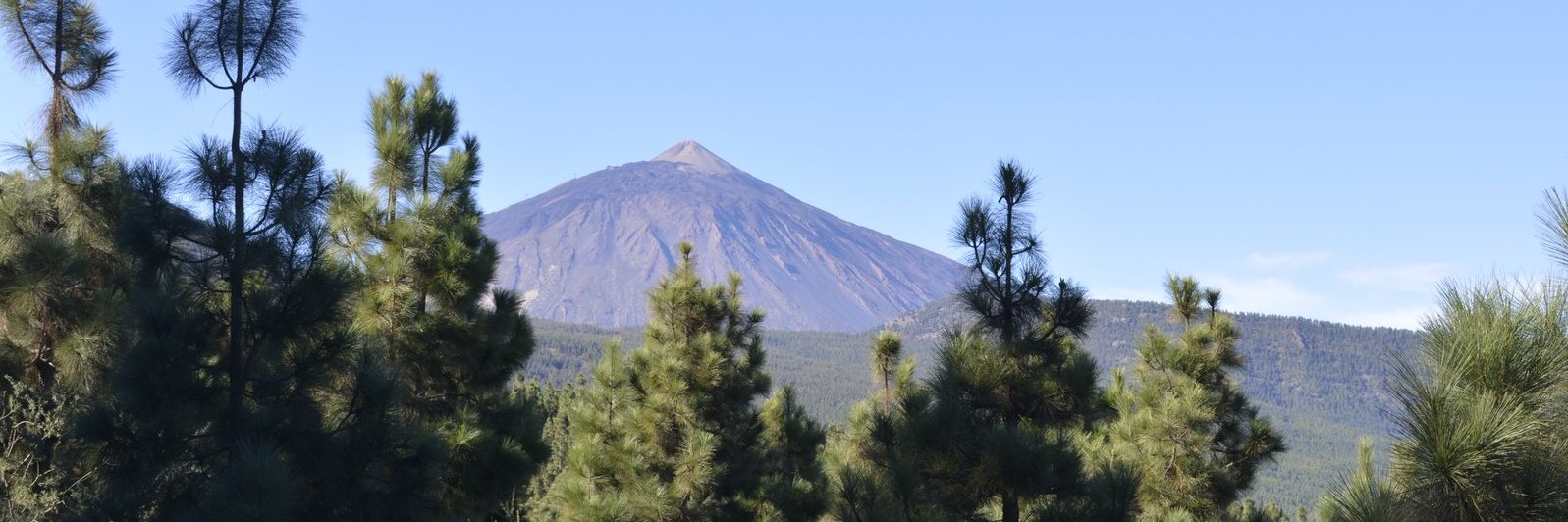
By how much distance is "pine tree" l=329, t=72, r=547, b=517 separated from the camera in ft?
42.9

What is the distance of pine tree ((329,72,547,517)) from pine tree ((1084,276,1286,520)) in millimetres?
8887

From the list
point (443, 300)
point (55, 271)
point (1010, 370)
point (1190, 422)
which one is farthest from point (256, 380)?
point (1190, 422)

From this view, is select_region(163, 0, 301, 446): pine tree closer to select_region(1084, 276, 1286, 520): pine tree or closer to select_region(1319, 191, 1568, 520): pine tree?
select_region(1319, 191, 1568, 520): pine tree

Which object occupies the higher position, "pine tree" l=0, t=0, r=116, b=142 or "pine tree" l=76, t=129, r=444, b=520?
"pine tree" l=0, t=0, r=116, b=142

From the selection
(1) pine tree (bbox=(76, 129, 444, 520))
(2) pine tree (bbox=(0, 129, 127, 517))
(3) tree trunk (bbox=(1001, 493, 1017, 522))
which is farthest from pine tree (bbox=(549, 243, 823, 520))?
(1) pine tree (bbox=(76, 129, 444, 520))

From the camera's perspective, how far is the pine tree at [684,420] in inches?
796

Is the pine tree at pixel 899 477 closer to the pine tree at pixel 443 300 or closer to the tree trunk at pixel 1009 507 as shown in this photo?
the tree trunk at pixel 1009 507

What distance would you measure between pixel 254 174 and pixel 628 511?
454 inches

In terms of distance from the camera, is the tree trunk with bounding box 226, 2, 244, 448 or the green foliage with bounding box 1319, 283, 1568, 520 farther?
the tree trunk with bounding box 226, 2, 244, 448

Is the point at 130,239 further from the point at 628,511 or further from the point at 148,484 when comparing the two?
the point at 628,511

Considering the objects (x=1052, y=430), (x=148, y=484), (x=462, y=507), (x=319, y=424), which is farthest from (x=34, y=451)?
(x=1052, y=430)

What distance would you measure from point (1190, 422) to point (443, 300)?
454 inches

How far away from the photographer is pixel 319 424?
8.84 metres

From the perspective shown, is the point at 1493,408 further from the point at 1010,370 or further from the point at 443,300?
the point at 443,300
